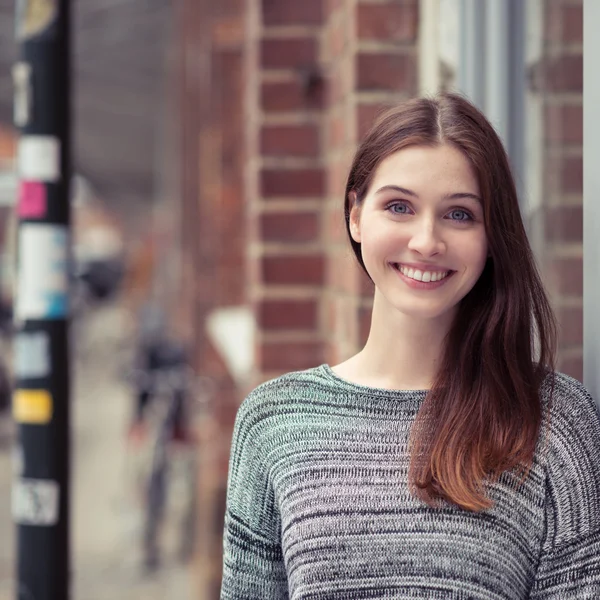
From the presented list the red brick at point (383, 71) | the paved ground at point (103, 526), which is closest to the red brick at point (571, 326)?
the red brick at point (383, 71)

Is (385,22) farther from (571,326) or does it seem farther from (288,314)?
(288,314)

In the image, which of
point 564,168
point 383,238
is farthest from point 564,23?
point 383,238

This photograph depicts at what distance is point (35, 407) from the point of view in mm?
2533

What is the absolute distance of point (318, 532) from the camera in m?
1.36

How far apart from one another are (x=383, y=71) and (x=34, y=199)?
0.90 metres

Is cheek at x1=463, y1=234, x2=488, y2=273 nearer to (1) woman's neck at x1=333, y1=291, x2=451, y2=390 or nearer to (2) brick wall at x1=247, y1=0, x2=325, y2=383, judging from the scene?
(1) woman's neck at x1=333, y1=291, x2=451, y2=390

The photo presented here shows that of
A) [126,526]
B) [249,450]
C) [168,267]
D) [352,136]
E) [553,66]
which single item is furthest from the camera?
[168,267]

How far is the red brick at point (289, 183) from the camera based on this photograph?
124 inches

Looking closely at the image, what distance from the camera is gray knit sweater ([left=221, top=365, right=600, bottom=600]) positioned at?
130 cm

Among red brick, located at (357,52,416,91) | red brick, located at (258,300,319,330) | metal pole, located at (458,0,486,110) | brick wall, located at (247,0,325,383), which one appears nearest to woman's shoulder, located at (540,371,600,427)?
metal pole, located at (458,0,486,110)

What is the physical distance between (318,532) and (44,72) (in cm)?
157

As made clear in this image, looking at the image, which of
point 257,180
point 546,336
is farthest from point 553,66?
point 257,180

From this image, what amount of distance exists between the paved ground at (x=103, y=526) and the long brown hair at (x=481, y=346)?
4323mm

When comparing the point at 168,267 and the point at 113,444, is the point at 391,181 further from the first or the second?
the point at 168,267
